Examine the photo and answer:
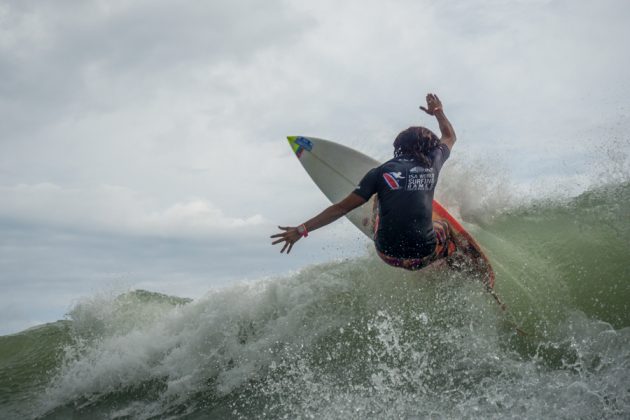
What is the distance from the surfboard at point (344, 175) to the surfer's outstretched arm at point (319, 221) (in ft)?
4.86

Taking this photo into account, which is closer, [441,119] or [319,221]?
[319,221]

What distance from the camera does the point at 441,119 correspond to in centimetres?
534

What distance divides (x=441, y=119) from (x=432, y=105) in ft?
0.68

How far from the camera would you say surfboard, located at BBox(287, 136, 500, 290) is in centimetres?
551

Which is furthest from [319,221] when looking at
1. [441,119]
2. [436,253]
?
[441,119]

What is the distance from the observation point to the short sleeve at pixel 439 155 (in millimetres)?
4727

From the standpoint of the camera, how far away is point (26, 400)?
7.50m

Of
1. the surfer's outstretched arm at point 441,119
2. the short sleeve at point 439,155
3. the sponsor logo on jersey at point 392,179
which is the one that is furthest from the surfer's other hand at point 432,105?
the sponsor logo on jersey at point 392,179

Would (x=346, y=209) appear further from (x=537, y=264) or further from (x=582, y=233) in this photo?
(x=582, y=233)

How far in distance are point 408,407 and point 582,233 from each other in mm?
3717

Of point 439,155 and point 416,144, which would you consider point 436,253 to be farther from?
point 416,144

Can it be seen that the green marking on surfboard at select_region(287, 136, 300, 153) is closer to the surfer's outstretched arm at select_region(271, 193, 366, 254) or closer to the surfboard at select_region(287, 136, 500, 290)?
the surfboard at select_region(287, 136, 500, 290)

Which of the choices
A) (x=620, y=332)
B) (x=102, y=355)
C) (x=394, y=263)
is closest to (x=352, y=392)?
(x=394, y=263)

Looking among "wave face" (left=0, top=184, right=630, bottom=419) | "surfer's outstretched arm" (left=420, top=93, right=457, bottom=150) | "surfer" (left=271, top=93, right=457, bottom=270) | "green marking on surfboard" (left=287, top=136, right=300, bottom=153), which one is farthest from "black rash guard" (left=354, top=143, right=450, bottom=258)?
"green marking on surfboard" (left=287, top=136, right=300, bottom=153)
